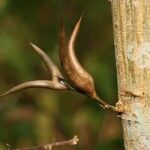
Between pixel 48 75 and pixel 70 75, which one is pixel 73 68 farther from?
pixel 48 75

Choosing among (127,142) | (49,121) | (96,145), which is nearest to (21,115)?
(49,121)

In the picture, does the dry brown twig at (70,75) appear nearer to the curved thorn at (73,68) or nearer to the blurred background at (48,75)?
the curved thorn at (73,68)

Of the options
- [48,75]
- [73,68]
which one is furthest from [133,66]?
[48,75]

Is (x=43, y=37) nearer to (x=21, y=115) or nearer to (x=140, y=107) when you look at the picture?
(x=21, y=115)

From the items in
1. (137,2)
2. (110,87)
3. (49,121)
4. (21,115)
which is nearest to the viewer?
(137,2)

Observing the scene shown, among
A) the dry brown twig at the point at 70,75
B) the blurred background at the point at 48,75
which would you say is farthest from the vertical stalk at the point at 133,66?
the blurred background at the point at 48,75

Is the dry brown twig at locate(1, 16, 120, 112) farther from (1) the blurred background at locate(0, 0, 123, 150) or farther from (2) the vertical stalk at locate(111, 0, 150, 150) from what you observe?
(1) the blurred background at locate(0, 0, 123, 150)
